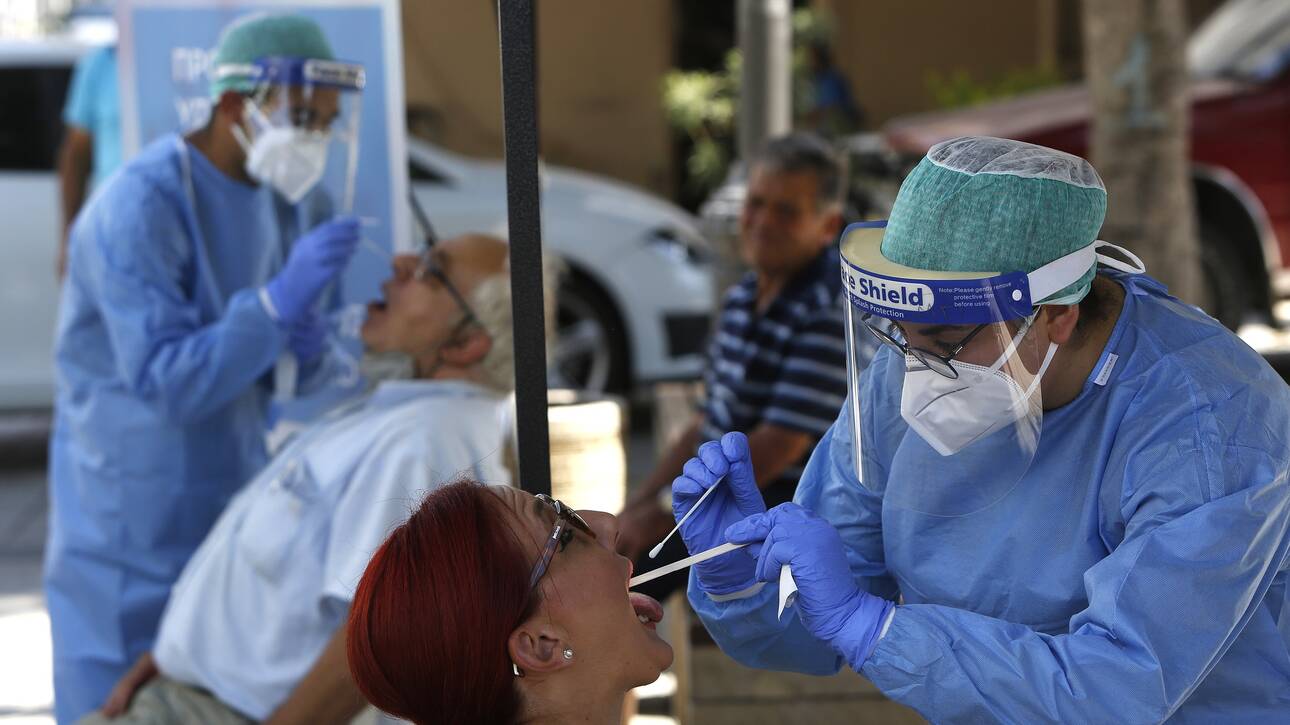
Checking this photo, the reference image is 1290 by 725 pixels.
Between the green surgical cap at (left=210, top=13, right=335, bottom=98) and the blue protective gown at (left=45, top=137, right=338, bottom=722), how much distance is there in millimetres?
191

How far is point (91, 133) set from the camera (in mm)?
5043

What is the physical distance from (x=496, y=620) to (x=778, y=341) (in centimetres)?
173

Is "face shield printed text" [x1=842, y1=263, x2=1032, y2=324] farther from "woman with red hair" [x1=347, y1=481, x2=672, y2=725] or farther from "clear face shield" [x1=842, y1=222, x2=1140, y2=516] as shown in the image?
"woman with red hair" [x1=347, y1=481, x2=672, y2=725]

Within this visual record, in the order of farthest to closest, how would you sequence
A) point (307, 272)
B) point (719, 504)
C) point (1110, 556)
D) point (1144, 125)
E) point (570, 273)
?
point (570, 273)
point (1144, 125)
point (307, 272)
point (719, 504)
point (1110, 556)

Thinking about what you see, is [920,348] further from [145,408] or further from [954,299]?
[145,408]

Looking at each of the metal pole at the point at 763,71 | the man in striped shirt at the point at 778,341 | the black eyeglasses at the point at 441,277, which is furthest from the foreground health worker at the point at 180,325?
the metal pole at the point at 763,71

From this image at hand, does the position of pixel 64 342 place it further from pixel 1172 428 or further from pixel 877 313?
pixel 1172 428

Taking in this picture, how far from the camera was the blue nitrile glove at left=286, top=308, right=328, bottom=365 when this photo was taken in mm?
2891

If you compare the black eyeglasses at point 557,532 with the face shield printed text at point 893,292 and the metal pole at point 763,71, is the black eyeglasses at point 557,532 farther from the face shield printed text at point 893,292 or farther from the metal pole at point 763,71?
the metal pole at point 763,71

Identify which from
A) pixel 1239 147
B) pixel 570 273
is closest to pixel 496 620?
pixel 570 273

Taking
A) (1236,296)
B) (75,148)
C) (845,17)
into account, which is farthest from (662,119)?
(75,148)

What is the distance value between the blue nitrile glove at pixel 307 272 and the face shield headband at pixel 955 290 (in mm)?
1421

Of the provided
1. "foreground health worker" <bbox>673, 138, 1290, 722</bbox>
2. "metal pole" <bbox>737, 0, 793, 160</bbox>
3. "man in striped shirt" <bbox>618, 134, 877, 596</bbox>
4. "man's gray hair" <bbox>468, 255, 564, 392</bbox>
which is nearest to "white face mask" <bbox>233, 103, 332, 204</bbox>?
"man's gray hair" <bbox>468, 255, 564, 392</bbox>

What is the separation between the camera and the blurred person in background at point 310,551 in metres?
2.27
